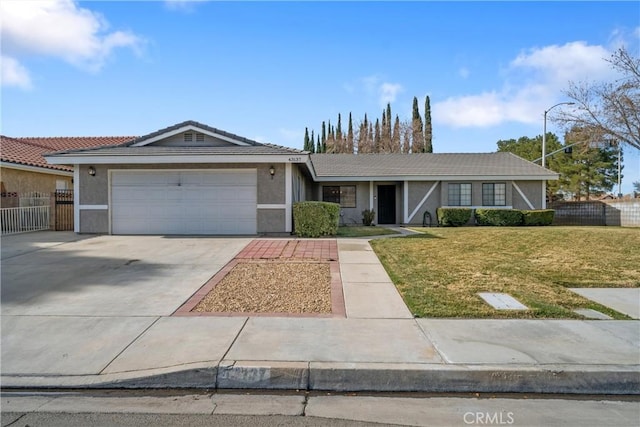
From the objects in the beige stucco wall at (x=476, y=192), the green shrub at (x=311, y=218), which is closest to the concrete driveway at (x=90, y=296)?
the green shrub at (x=311, y=218)

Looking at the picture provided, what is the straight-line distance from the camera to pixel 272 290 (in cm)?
675

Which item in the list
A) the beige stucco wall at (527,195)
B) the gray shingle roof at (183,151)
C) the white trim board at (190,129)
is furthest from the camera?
the beige stucco wall at (527,195)

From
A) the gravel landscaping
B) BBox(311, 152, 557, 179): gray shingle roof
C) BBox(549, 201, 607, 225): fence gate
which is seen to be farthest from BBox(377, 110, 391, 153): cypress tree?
the gravel landscaping

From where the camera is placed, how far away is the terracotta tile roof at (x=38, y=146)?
17891mm

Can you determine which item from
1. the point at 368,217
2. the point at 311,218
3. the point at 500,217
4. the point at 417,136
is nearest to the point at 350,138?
the point at 417,136

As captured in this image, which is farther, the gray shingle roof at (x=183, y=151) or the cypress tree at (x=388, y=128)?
the cypress tree at (x=388, y=128)

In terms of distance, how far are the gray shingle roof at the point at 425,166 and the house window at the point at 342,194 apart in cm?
88

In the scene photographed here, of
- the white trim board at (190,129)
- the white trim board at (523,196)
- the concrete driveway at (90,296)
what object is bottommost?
the concrete driveway at (90,296)

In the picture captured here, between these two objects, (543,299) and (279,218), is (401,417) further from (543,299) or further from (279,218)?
(279,218)

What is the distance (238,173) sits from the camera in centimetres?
1438

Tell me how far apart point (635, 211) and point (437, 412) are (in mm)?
24481

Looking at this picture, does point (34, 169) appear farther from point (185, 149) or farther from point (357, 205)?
point (357, 205)

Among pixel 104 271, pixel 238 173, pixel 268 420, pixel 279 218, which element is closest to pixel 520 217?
pixel 279 218

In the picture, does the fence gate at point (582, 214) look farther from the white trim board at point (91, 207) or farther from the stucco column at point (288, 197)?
the white trim board at point (91, 207)
